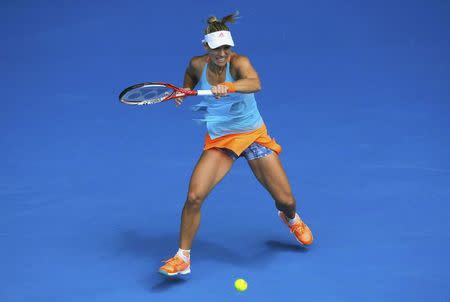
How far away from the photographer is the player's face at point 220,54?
5350mm

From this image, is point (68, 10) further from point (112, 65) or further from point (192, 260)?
point (192, 260)

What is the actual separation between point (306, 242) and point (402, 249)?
67cm

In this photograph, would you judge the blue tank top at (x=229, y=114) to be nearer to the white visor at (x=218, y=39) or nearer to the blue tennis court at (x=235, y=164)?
the white visor at (x=218, y=39)

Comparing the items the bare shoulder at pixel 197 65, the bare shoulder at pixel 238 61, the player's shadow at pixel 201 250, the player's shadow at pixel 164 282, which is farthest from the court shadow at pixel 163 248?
the bare shoulder at pixel 238 61

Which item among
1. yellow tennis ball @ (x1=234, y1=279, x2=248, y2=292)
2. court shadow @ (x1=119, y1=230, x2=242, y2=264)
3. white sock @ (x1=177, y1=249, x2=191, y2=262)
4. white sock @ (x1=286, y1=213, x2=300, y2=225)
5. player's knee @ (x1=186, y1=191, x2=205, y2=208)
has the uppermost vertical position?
player's knee @ (x1=186, y1=191, x2=205, y2=208)

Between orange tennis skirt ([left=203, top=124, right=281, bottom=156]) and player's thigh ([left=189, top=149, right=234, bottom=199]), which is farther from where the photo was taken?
orange tennis skirt ([left=203, top=124, right=281, bottom=156])

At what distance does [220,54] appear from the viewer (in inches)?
211

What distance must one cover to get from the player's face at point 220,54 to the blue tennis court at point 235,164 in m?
1.38

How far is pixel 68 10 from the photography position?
1220 cm

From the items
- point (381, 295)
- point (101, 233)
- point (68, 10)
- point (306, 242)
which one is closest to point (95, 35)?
point (68, 10)

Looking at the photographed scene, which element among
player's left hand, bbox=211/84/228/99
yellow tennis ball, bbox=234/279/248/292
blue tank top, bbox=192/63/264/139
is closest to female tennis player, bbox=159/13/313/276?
blue tank top, bbox=192/63/264/139

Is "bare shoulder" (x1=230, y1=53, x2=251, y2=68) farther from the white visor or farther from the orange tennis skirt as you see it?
the orange tennis skirt

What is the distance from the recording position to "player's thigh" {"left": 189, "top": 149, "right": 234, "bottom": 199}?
542cm

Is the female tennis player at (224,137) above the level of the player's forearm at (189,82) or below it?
below
